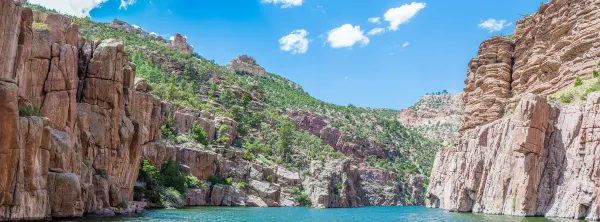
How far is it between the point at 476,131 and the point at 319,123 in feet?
277

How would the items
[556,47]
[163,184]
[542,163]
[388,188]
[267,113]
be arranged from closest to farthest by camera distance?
[542,163]
[163,184]
[556,47]
[267,113]
[388,188]

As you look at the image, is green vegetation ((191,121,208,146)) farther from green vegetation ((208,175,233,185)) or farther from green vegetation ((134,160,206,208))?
green vegetation ((134,160,206,208))

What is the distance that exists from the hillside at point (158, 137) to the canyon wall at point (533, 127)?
33.4 meters

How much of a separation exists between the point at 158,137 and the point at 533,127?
154ft

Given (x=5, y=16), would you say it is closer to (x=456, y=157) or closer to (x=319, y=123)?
(x=456, y=157)

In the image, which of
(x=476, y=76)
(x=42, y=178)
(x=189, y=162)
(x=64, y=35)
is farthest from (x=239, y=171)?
(x=42, y=178)

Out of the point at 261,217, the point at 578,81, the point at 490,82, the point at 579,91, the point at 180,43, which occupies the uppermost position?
A: the point at 180,43

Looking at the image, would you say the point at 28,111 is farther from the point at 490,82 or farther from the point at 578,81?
the point at 490,82

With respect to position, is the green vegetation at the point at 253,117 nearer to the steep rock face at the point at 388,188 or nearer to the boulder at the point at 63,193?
the steep rock face at the point at 388,188

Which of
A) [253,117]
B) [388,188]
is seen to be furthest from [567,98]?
[388,188]

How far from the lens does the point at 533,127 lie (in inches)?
2367

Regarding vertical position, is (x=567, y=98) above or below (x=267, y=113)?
below

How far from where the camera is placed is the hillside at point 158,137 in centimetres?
3653

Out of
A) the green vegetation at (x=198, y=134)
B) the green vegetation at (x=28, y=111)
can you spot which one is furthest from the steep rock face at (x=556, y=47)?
the green vegetation at (x=28, y=111)
